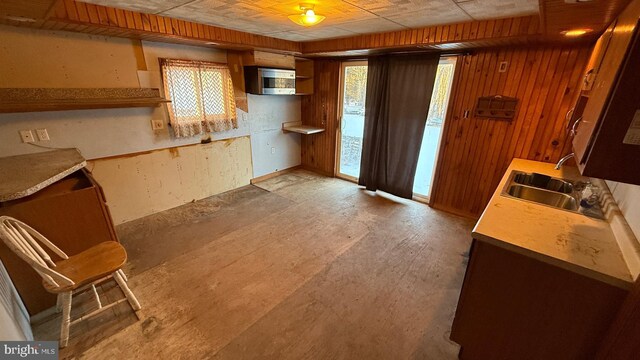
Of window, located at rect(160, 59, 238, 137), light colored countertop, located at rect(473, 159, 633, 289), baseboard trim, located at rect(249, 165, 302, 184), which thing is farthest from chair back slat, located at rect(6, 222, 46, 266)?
baseboard trim, located at rect(249, 165, 302, 184)

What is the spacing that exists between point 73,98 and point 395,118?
12.1 feet

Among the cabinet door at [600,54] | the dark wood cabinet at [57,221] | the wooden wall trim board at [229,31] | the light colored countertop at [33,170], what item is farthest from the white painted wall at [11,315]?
the cabinet door at [600,54]

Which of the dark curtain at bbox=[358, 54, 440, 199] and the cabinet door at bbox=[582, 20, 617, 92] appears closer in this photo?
the cabinet door at bbox=[582, 20, 617, 92]

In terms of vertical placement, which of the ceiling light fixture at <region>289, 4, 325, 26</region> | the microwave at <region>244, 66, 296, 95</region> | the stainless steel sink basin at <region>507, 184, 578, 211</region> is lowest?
the stainless steel sink basin at <region>507, 184, 578, 211</region>

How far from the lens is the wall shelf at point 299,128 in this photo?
4571 millimetres

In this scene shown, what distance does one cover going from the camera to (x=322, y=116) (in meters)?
4.76

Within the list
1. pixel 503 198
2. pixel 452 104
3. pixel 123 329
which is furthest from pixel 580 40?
pixel 123 329

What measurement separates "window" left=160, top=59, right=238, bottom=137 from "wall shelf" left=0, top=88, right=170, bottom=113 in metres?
0.27

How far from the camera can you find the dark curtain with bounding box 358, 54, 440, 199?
3414 millimetres

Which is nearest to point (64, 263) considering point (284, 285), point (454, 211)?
point (284, 285)

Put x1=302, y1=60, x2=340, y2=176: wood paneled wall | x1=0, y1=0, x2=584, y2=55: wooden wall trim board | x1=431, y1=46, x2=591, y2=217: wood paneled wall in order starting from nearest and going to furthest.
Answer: x1=0, y1=0, x2=584, y2=55: wooden wall trim board → x1=431, y1=46, x2=591, y2=217: wood paneled wall → x1=302, y1=60, x2=340, y2=176: wood paneled wall

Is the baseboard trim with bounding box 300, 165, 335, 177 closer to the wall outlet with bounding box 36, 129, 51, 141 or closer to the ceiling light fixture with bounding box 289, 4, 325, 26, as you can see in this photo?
the ceiling light fixture with bounding box 289, 4, 325, 26

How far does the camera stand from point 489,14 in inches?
87.5

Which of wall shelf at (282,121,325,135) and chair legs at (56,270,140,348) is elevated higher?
wall shelf at (282,121,325,135)
